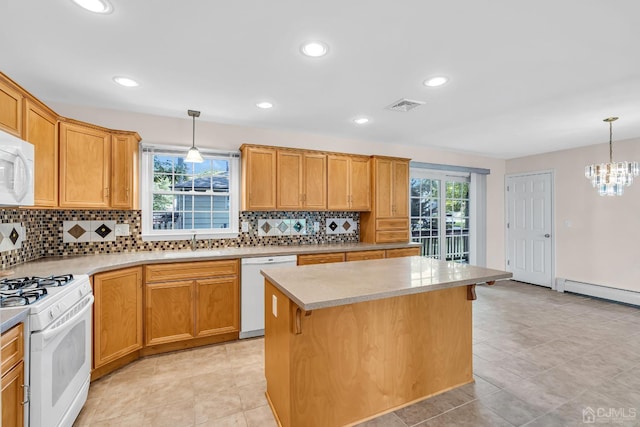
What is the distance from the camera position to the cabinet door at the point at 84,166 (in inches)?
101

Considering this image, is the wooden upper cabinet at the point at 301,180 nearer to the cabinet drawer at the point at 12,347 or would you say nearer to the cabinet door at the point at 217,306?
the cabinet door at the point at 217,306

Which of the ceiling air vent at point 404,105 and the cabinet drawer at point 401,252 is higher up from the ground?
the ceiling air vent at point 404,105

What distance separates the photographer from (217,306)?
118 inches

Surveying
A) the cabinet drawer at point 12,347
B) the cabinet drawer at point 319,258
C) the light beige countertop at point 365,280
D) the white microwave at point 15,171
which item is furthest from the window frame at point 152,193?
the cabinet drawer at point 12,347

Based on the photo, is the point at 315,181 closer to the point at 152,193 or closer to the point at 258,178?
the point at 258,178

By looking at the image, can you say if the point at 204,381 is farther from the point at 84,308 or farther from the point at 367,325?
the point at 367,325

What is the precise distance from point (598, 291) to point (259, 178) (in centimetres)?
536

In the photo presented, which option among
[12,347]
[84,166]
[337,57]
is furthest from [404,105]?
[12,347]

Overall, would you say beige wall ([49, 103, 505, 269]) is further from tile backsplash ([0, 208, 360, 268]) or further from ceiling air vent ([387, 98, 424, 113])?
Answer: ceiling air vent ([387, 98, 424, 113])

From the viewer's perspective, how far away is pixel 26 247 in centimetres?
→ 259

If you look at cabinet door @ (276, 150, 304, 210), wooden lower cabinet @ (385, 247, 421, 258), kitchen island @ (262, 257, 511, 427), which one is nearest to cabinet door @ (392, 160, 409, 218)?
wooden lower cabinet @ (385, 247, 421, 258)

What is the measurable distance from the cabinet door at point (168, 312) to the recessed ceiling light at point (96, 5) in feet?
6.98

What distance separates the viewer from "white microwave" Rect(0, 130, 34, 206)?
1685 mm

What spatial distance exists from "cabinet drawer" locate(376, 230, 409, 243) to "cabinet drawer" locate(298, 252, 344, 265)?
0.86 m
